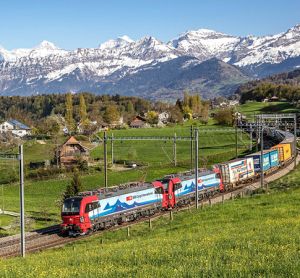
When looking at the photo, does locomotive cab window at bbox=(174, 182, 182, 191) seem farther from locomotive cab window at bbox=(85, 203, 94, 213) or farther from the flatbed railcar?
locomotive cab window at bbox=(85, 203, 94, 213)

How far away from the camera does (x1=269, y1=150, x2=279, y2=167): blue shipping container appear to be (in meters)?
74.3

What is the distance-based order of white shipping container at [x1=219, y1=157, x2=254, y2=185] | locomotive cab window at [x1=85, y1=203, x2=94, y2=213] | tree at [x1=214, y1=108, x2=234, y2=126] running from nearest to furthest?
locomotive cab window at [x1=85, y1=203, x2=94, y2=213] < white shipping container at [x1=219, y1=157, x2=254, y2=185] < tree at [x1=214, y1=108, x2=234, y2=126]

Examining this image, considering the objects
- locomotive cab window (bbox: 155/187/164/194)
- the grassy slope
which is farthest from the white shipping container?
the grassy slope

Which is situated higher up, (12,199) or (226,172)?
(226,172)

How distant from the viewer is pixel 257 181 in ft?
232

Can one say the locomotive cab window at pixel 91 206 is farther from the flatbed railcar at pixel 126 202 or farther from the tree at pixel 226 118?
the tree at pixel 226 118

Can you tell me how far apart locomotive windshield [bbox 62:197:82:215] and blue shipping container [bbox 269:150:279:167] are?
134ft

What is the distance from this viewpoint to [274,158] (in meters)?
75.8

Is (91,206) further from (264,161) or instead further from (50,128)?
(50,128)

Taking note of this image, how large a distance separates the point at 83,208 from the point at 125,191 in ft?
20.1

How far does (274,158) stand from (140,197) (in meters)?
35.2

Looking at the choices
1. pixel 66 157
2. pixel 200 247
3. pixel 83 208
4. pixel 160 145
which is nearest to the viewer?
pixel 200 247

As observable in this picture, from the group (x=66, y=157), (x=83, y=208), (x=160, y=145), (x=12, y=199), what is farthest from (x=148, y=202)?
(x=160, y=145)

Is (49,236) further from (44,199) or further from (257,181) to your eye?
(257,181)
